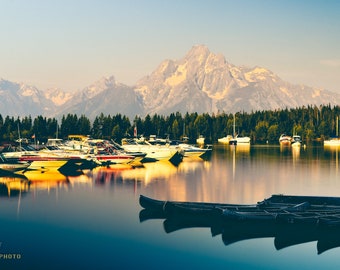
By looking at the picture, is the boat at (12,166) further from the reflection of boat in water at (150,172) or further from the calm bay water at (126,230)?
the reflection of boat in water at (150,172)

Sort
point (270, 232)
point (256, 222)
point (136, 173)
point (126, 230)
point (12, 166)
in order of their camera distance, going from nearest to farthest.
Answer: point (270, 232) < point (256, 222) < point (126, 230) < point (12, 166) < point (136, 173)

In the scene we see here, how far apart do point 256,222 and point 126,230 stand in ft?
36.6

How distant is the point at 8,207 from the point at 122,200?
488 inches

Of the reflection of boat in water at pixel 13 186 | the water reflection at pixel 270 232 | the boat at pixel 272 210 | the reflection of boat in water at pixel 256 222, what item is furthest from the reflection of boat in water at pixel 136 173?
the water reflection at pixel 270 232

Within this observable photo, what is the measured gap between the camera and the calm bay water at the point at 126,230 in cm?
3800

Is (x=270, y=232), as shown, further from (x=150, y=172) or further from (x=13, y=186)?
(x=150, y=172)

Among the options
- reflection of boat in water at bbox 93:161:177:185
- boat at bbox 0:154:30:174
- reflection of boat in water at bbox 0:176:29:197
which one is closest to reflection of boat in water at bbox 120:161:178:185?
reflection of boat in water at bbox 93:161:177:185

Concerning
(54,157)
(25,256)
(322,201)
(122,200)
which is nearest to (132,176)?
(54,157)

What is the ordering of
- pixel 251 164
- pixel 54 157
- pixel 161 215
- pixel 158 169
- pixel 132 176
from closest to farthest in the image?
1. pixel 161 215
2. pixel 132 176
3. pixel 54 157
4. pixel 158 169
5. pixel 251 164

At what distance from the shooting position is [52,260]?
123 feet

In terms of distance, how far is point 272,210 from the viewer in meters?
46.3

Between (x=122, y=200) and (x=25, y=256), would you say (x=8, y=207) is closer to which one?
(x=122, y=200)

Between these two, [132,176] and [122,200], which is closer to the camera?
[122,200]

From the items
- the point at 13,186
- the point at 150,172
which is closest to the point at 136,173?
the point at 150,172
